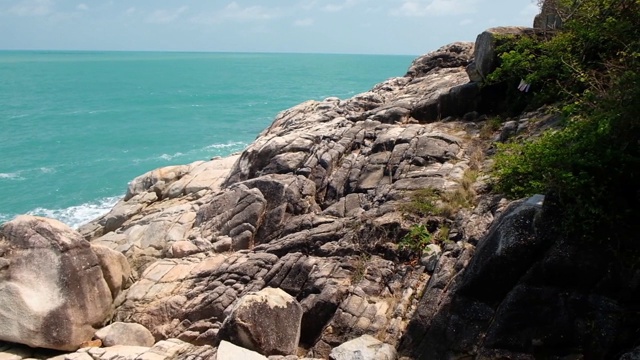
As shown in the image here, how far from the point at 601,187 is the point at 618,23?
5.65 m

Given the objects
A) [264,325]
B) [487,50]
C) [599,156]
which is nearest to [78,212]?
[487,50]

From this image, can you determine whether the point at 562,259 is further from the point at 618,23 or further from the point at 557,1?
the point at 557,1

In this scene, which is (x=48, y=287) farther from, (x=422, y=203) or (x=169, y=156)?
(x=169, y=156)

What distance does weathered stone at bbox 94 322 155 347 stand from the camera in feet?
39.8

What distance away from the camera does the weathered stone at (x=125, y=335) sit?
477 inches

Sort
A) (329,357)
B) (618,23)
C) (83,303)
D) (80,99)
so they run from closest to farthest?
(329,357) → (618,23) → (83,303) → (80,99)

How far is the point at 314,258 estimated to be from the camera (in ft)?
41.3

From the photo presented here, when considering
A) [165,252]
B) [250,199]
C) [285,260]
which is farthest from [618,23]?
[165,252]

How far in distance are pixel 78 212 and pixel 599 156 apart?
35511 mm

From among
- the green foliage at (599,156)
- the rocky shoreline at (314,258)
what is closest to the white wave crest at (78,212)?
the rocky shoreline at (314,258)

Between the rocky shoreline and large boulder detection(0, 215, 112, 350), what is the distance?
34 millimetres

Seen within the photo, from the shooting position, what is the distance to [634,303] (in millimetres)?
7371

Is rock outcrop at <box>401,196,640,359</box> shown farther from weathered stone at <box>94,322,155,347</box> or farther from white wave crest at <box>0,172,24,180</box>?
white wave crest at <box>0,172,24,180</box>

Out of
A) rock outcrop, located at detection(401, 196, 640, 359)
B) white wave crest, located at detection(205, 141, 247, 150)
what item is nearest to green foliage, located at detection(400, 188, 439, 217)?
rock outcrop, located at detection(401, 196, 640, 359)
